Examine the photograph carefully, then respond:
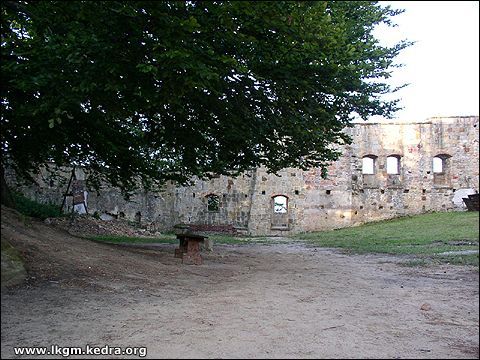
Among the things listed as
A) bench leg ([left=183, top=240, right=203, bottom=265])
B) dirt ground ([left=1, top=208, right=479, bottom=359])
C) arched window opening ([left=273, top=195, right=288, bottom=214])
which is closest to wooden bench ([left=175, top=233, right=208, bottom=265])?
bench leg ([left=183, top=240, right=203, bottom=265])

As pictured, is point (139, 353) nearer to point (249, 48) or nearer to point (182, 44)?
point (182, 44)

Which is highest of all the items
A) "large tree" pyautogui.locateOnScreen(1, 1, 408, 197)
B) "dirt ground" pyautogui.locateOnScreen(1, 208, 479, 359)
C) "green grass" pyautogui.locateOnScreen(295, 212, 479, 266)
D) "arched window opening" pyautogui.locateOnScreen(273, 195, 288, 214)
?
"large tree" pyautogui.locateOnScreen(1, 1, 408, 197)

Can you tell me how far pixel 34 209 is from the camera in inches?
669

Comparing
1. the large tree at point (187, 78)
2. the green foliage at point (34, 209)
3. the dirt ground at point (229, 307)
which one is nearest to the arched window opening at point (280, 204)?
the green foliage at point (34, 209)

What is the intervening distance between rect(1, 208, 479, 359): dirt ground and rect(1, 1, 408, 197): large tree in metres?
2.15

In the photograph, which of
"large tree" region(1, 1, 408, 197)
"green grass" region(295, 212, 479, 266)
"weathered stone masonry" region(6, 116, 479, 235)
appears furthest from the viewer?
"weathered stone masonry" region(6, 116, 479, 235)

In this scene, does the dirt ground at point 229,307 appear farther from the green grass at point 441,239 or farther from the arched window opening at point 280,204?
the arched window opening at point 280,204

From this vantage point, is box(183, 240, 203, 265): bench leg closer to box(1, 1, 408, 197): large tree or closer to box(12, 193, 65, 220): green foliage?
box(1, 1, 408, 197): large tree

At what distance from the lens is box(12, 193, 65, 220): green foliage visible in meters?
16.4

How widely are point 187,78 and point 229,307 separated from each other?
262 centimetres

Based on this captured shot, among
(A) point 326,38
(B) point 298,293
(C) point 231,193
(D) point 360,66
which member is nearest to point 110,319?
(B) point 298,293

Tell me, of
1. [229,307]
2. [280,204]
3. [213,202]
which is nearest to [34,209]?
[213,202]

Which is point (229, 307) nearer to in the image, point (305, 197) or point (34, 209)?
point (34, 209)

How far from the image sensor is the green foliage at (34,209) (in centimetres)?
1641
